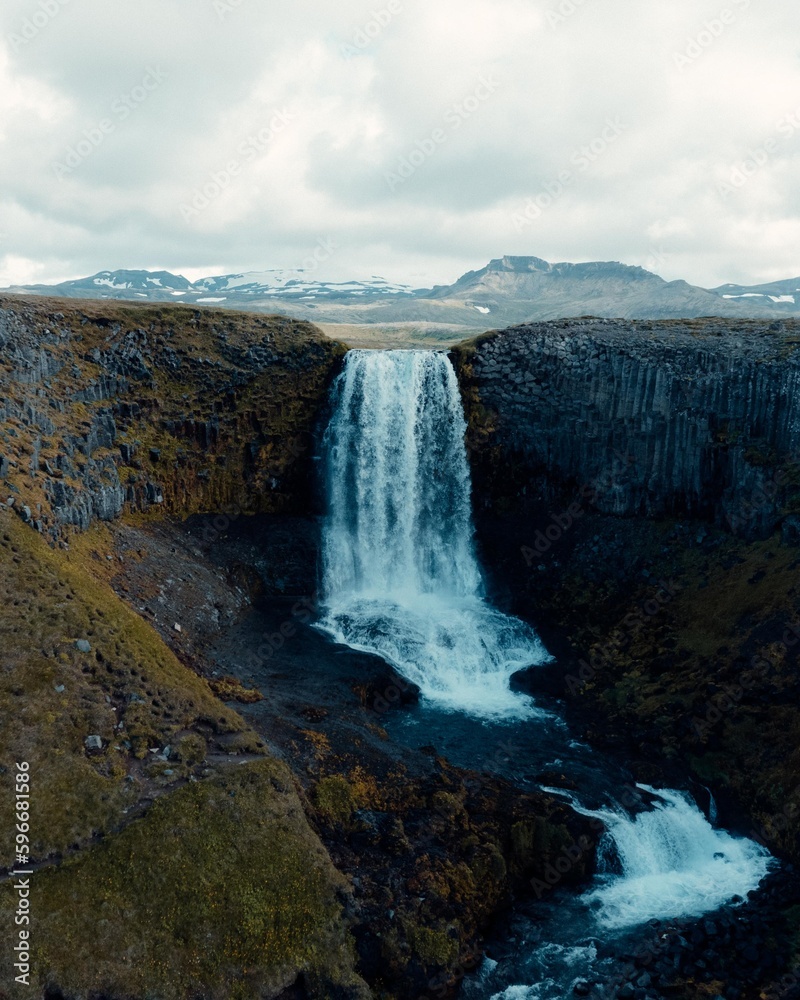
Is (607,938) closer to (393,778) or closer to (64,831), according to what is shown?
(393,778)

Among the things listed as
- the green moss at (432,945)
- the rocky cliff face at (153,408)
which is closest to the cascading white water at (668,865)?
the green moss at (432,945)

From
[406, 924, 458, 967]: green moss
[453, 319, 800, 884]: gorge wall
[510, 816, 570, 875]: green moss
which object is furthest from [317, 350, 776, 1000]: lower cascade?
[453, 319, 800, 884]: gorge wall

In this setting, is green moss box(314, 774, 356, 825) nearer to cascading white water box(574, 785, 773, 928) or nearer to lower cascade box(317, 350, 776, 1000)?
lower cascade box(317, 350, 776, 1000)

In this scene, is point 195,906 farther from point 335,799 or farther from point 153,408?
point 153,408

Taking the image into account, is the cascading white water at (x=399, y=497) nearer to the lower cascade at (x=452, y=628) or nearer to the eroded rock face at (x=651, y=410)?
the lower cascade at (x=452, y=628)

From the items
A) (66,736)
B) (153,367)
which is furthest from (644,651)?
(153,367)

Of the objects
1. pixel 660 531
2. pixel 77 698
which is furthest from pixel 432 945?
pixel 660 531

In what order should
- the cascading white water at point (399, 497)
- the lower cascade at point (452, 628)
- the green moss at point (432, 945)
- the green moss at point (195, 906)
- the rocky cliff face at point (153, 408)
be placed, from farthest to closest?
the cascading white water at point (399, 497)
the rocky cliff face at point (153, 408)
the lower cascade at point (452, 628)
the green moss at point (432, 945)
the green moss at point (195, 906)
